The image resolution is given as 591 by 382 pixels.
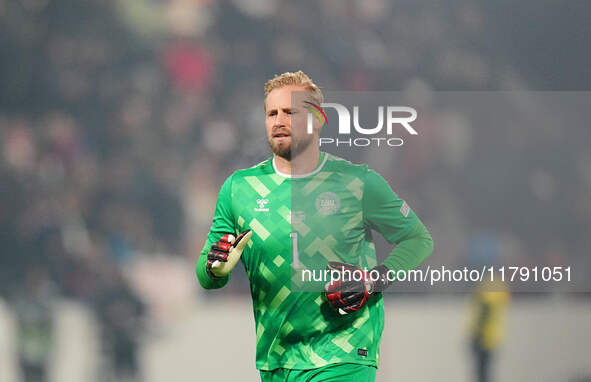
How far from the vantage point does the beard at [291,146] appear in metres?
3.65

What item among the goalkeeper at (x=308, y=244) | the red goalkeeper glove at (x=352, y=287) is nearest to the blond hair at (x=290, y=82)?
the goalkeeper at (x=308, y=244)

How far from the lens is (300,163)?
372cm

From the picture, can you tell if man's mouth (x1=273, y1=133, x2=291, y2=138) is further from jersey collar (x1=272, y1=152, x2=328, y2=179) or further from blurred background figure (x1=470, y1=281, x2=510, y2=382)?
blurred background figure (x1=470, y1=281, x2=510, y2=382)

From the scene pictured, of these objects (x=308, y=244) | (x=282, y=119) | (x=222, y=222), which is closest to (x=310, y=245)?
(x=308, y=244)

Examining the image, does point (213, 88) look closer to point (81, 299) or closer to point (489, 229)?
point (81, 299)

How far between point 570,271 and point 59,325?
3398mm

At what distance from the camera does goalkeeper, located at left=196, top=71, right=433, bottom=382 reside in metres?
3.46

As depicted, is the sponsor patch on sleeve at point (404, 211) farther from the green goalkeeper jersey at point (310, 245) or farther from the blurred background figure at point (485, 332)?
the blurred background figure at point (485, 332)

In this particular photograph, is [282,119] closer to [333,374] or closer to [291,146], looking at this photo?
[291,146]

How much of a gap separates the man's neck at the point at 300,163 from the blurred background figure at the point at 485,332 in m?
2.18

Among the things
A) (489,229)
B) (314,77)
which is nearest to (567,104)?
(489,229)

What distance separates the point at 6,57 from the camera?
6.34m

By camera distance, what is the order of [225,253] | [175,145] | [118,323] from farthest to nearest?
[175,145], [118,323], [225,253]

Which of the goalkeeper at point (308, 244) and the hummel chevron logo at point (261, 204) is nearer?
the goalkeeper at point (308, 244)
